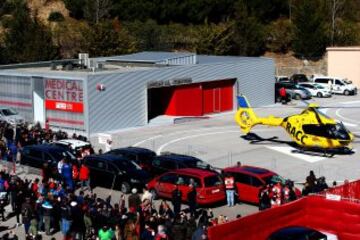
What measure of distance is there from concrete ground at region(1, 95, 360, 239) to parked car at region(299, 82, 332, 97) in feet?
26.9

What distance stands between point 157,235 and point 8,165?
49.8 ft

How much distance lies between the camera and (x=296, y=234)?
18.7 metres

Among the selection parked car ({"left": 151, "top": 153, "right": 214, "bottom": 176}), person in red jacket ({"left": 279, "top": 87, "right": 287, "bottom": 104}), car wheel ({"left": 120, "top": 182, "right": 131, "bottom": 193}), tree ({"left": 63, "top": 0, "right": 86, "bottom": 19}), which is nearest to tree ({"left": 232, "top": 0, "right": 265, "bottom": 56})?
tree ({"left": 63, "top": 0, "right": 86, "bottom": 19})

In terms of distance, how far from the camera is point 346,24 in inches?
3182

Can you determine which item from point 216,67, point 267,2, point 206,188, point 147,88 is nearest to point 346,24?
point 267,2

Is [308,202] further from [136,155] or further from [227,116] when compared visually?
[227,116]

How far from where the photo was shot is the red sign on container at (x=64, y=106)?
40.4 m

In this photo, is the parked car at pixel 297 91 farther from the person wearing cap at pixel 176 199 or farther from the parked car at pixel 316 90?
the person wearing cap at pixel 176 199

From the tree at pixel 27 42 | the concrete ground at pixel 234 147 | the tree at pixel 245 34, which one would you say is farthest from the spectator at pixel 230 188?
the tree at pixel 245 34

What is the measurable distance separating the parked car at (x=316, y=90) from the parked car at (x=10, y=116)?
87.5 feet

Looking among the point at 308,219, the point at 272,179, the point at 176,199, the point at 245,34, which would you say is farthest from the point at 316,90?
the point at 308,219

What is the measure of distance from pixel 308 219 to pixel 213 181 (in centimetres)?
469

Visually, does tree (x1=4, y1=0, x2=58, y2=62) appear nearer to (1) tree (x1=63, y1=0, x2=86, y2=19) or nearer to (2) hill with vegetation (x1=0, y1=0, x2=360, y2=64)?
(2) hill with vegetation (x1=0, y1=0, x2=360, y2=64)

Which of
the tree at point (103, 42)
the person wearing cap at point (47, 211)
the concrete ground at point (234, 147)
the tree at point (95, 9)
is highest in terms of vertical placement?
the tree at point (95, 9)
